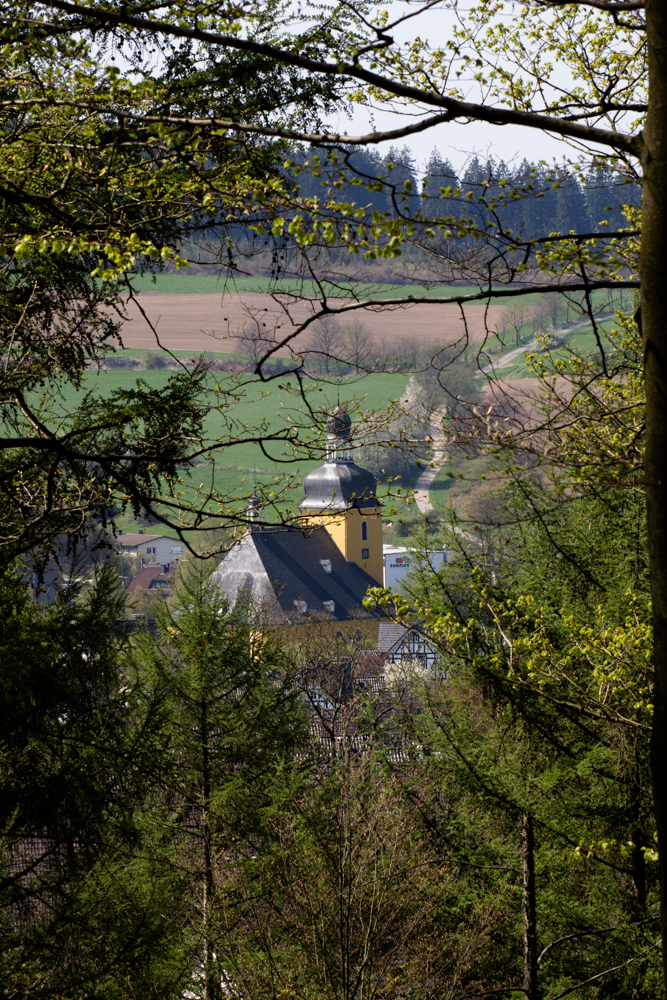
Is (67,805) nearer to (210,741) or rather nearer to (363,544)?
(210,741)

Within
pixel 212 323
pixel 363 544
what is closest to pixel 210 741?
pixel 363 544

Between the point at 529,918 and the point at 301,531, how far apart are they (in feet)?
15.6

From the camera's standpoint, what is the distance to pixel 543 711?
983 centimetres

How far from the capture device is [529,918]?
784 cm

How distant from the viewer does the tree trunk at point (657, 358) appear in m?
2.64

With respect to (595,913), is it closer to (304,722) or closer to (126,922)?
(126,922)

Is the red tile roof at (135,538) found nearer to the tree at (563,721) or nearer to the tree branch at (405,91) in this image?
the tree at (563,721)

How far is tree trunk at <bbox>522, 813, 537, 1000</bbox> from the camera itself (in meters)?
7.48

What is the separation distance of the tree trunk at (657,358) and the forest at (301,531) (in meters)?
0.01

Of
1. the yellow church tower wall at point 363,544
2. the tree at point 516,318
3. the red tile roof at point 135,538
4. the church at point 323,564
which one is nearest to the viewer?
the tree at point 516,318

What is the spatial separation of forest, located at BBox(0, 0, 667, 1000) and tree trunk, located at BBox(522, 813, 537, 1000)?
3 cm

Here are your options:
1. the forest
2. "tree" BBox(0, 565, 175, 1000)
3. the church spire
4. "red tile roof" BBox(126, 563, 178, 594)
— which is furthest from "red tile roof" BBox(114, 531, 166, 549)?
the church spire

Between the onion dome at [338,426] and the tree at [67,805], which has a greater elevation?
the onion dome at [338,426]

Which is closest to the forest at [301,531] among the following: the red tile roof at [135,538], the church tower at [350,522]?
the church tower at [350,522]
